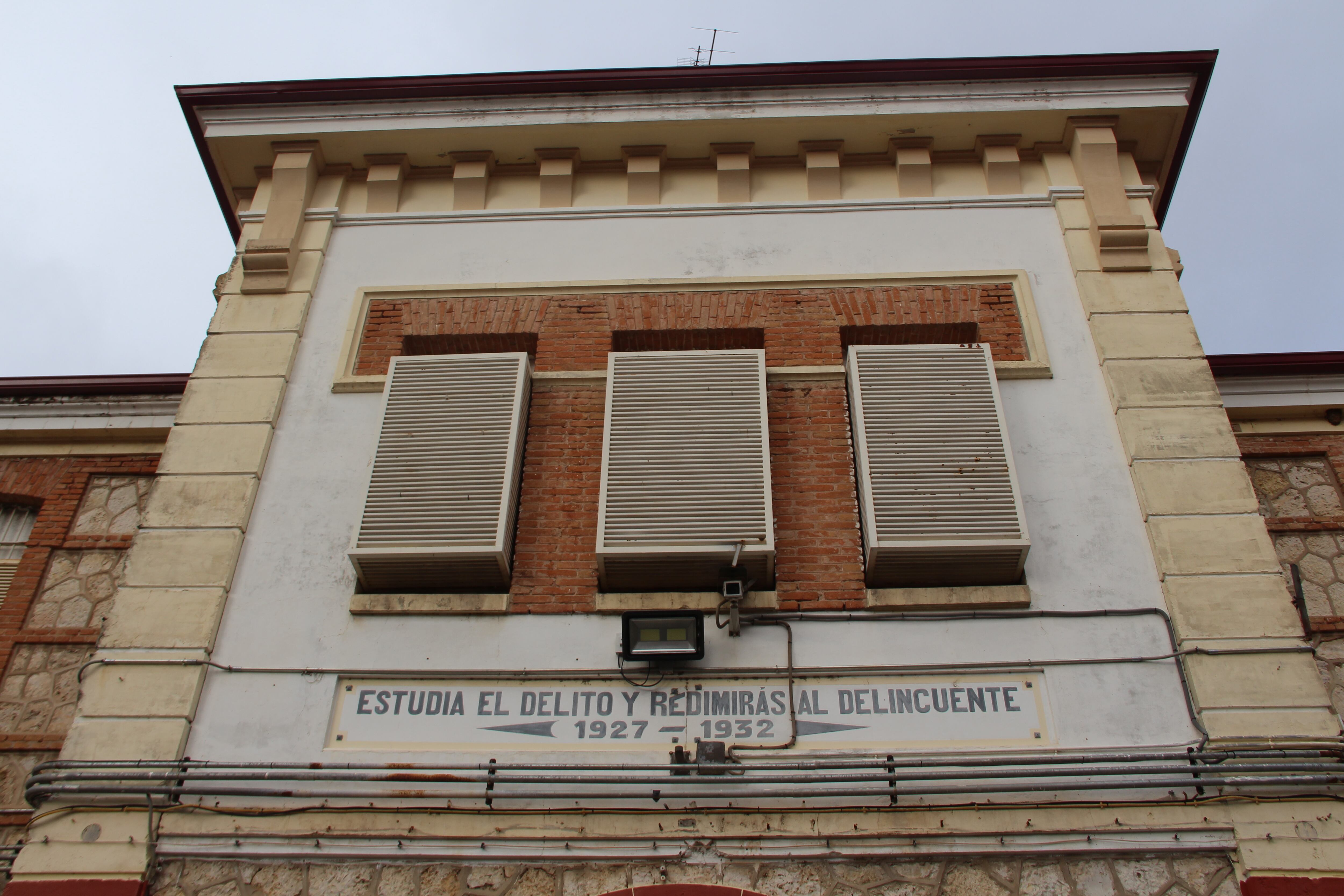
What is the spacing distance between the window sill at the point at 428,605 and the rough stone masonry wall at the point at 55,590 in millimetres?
2173

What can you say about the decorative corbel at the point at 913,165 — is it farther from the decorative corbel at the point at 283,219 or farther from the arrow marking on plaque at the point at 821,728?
the decorative corbel at the point at 283,219

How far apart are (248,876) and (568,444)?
10.8 ft

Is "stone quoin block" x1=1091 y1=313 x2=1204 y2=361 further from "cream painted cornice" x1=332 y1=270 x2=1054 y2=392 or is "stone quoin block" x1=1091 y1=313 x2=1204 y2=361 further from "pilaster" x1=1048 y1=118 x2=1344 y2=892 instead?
"cream painted cornice" x1=332 y1=270 x2=1054 y2=392

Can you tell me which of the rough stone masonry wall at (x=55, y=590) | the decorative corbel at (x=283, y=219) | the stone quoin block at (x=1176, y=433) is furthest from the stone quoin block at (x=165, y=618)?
the stone quoin block at (x=1176, y=433)

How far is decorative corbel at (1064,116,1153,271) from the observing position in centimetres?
793

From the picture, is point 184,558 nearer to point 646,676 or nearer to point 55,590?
point 55,590

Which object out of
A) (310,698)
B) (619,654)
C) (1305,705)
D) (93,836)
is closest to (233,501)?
(310,698)

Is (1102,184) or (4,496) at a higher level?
(1102,184)

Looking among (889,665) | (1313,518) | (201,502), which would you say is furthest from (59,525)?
(1313,518)

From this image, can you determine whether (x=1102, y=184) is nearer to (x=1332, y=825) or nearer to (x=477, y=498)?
(x=1332, y=825)

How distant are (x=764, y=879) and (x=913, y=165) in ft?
19.7

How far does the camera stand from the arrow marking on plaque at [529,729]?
19.5 ft

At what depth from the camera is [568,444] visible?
23.7ft

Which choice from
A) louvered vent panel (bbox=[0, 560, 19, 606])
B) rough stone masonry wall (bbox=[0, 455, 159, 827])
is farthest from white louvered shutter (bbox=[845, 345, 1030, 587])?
louvered vent panel (bbox=[0, 560, 19, 606])
